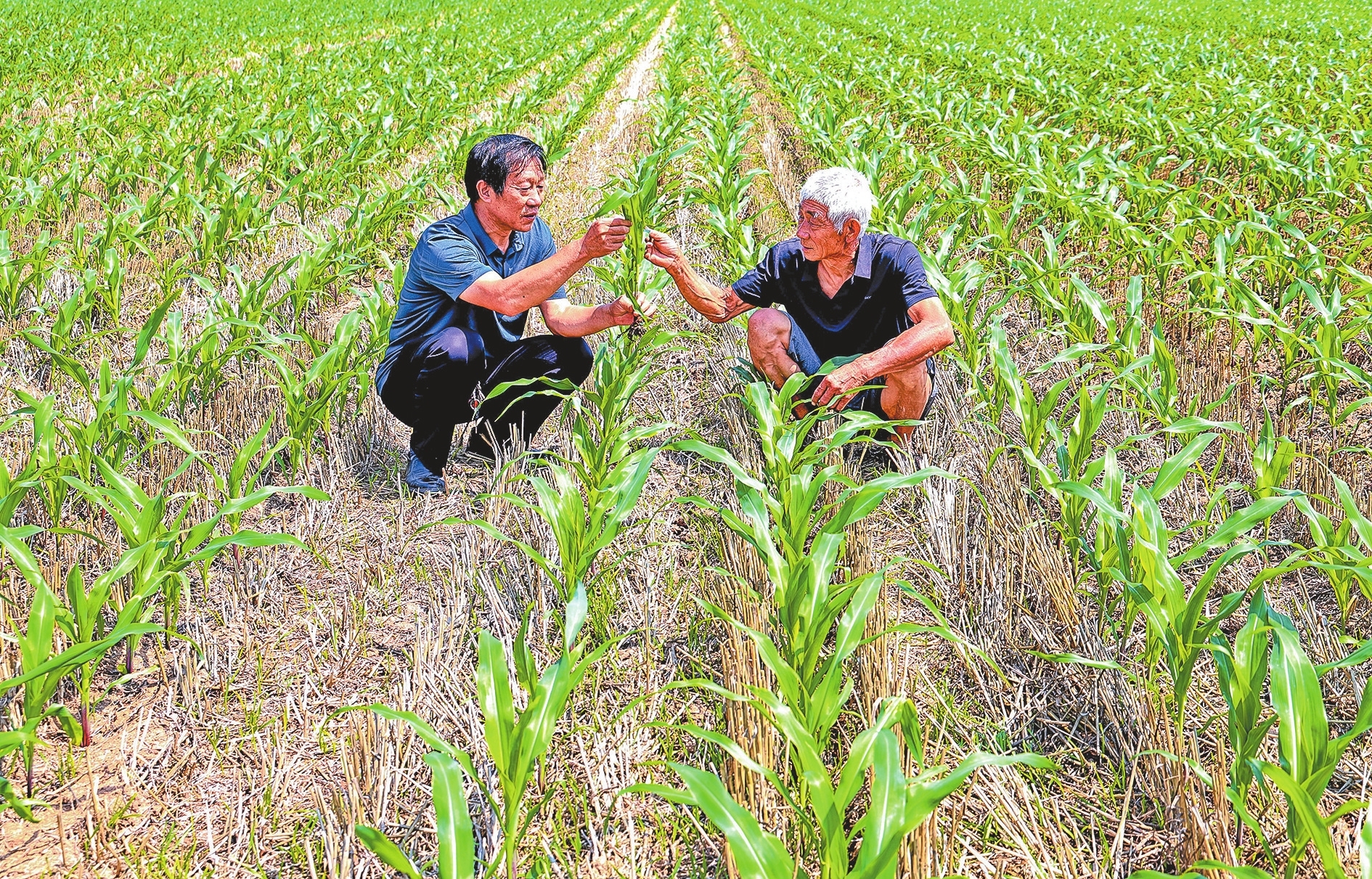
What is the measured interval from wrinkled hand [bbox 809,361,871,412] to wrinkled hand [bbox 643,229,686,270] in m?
0.58

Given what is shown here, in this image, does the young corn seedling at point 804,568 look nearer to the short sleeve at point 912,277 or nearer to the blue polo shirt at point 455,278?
the short sleeve at point 912,277

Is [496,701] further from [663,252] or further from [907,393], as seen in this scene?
[907,393]

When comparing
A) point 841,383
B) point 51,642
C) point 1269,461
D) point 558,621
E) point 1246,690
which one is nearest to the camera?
point 1246,690

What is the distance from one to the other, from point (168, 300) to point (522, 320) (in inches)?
49.5

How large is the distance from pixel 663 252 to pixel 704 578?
1058mm

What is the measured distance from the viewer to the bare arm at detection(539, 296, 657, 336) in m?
2.96

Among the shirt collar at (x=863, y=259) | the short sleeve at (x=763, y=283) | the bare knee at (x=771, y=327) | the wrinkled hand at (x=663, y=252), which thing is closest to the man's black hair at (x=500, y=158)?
the wrinkled hand at (x=663, y=252)

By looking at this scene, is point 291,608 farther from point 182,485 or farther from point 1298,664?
point 1298,664

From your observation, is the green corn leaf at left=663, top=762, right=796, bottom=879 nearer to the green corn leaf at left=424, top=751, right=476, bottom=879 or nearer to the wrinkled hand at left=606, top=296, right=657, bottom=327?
the green corn leaf at left=424, top=751, right=476, bottom=879

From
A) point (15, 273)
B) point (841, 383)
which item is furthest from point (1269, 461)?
point (15, 273)

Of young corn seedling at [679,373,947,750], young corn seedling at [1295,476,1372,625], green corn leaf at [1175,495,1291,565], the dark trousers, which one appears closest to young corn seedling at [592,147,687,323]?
the dark trousers

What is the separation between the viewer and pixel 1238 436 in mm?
2971

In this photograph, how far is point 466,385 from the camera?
298 cm

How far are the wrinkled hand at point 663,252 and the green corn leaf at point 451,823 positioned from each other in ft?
5.99
